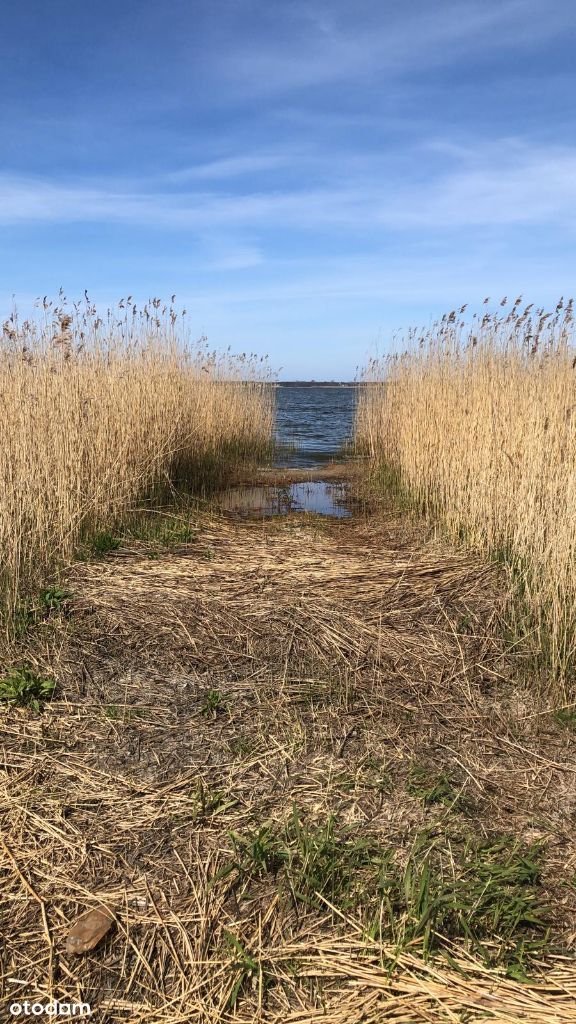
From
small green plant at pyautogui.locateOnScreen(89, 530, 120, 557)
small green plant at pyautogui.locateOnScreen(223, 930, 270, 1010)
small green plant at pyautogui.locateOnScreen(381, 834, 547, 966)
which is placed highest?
small green plant at pyautogui.locateOnScreen(89, 530, 120, 557)

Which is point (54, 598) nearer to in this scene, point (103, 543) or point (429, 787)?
point (103, 543)

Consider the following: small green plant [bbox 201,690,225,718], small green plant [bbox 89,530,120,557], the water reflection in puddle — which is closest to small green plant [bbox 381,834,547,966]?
small green plant [bbox 201,690,225,718]

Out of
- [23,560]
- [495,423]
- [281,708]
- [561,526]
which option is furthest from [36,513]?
[495,423]

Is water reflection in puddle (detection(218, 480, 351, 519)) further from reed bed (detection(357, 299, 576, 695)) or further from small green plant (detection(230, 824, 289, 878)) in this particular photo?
small green plant (detection(230, 824, 289, 878))

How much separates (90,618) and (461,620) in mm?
→ 1774

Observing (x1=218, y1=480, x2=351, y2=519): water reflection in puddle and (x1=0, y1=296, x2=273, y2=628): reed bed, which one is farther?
(x1=218, y1=480, x2=351, y2=519): water reflection in puddle

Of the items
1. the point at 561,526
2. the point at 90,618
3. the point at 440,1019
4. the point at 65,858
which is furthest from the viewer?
the point at 90,618

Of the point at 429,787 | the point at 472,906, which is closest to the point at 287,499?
the point at 429,787

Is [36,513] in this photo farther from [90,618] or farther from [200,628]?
[200,628]

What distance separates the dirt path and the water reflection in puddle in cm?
282

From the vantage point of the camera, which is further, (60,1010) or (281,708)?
(281,708)

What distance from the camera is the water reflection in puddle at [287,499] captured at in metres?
6.36

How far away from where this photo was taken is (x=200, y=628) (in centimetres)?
304

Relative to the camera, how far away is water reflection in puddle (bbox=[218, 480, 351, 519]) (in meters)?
6.36
